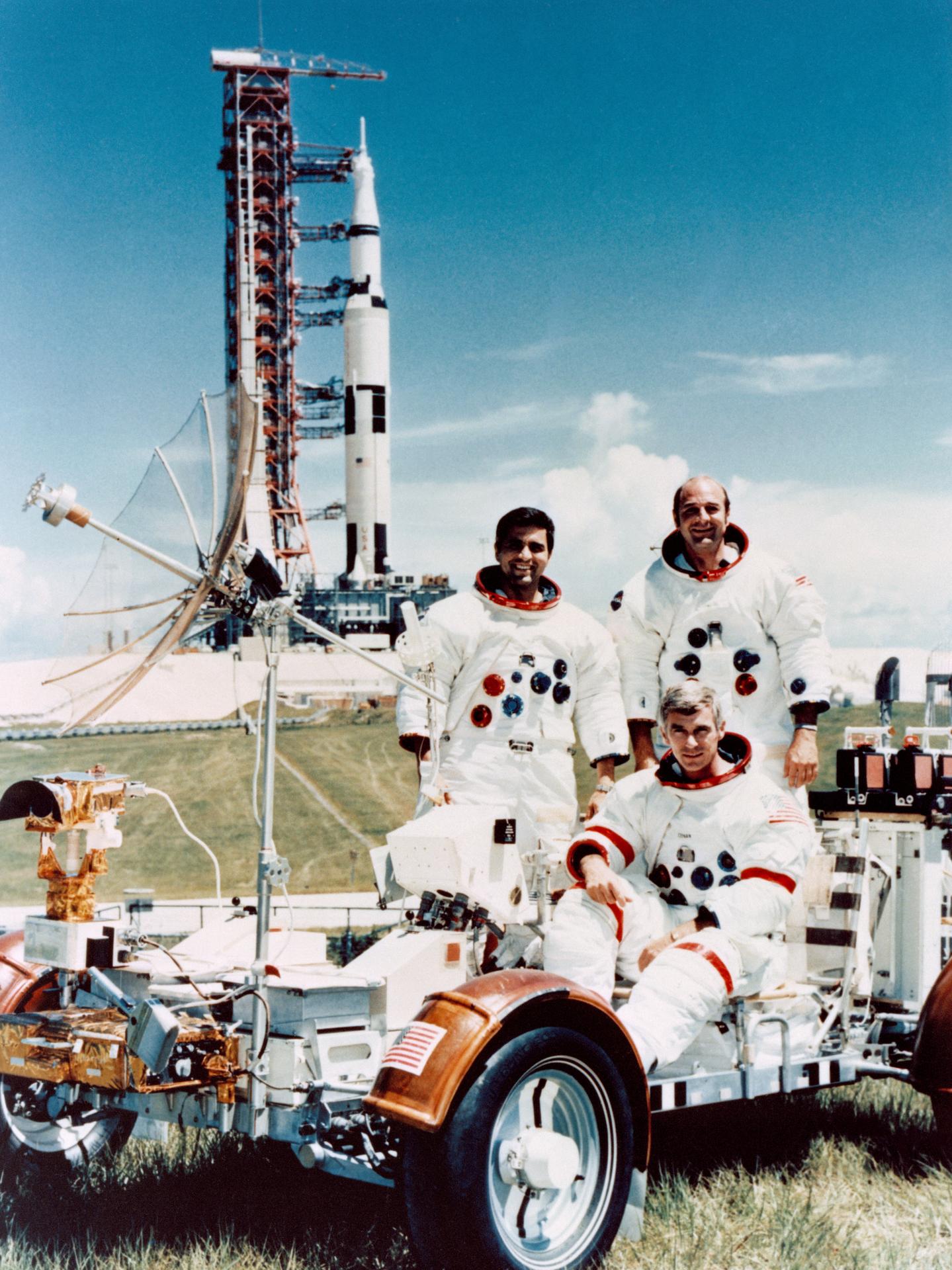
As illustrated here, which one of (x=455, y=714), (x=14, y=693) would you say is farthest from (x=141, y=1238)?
(x=14, y=693)

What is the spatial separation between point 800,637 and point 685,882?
165cm

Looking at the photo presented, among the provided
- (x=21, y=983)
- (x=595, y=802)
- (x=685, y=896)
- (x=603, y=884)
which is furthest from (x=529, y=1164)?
(x=595, y=802)

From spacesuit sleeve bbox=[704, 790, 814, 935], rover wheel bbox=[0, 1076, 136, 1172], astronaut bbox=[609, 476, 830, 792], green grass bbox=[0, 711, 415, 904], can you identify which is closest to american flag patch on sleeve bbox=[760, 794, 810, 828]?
spacesuit sleeve bbox=[704, 790, 814, 935]

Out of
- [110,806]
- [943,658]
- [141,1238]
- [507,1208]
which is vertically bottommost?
[141,1238]

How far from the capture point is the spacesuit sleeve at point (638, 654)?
18.9 feet

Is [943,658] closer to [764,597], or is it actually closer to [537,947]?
[764,597]

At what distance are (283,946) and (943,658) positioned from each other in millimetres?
3682

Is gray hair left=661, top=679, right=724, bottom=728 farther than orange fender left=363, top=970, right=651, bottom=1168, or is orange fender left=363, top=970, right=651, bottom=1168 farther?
gray hair left=661, top=679, right=724, bottom=728

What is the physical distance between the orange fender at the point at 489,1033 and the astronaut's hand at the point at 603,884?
56 centimetres

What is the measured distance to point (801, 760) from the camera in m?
5.33

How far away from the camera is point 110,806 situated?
3889mm

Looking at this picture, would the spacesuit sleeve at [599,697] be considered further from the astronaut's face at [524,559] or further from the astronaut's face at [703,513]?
the astronaut's face at [703,513]

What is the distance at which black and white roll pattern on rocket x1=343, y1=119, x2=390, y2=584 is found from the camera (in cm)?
3734

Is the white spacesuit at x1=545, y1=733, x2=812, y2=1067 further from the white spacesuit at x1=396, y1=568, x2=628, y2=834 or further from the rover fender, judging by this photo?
the white spacesuit at x1=396, y1=568, x2=628, y2=834
